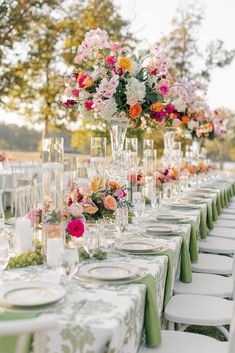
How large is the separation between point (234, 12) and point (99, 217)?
10445 mm

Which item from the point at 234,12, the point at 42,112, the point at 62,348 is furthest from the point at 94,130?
the point at 62,348

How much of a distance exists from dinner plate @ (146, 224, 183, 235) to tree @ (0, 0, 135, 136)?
8.04 meters

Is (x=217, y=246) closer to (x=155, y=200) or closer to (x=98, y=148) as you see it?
(x=155, y=200)

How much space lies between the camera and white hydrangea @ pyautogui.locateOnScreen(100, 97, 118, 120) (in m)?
3.25

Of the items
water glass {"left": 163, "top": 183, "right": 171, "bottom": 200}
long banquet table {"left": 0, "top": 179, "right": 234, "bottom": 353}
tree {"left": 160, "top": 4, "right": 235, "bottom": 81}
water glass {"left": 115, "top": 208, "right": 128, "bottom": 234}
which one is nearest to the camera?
long banquet table {"left": 0, "top": 179, "right": 234, "bottom": 353}

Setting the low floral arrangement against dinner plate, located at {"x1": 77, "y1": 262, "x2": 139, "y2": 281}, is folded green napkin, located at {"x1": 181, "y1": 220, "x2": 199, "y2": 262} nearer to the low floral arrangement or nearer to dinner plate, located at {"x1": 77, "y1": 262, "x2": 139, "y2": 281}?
the low floral arrangement

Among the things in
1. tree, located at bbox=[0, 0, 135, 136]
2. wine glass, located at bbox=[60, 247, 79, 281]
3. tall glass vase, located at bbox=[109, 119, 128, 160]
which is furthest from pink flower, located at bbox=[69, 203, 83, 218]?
tree, located at bbox=[0, 0, 135, 136]

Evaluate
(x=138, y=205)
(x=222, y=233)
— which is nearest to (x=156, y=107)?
(x=138, y=205)

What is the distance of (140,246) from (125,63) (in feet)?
4.09

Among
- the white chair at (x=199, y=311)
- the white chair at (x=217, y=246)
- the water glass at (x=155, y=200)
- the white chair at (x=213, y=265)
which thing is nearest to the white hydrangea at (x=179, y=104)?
the white chair at (x=217, y=246)

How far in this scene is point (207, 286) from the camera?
3045 mm

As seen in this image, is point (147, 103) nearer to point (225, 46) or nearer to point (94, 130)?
point (94, 130)

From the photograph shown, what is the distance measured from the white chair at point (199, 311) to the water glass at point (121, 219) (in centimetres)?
45

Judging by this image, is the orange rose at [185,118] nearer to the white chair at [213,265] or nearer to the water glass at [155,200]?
the water glass at [155,200]
